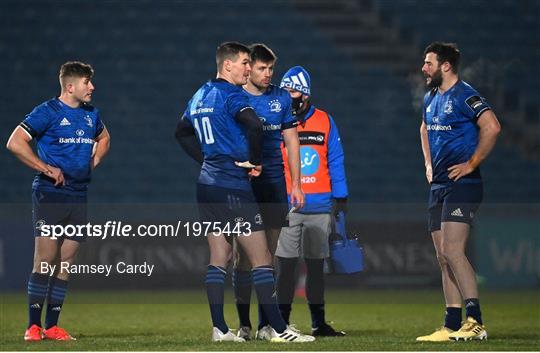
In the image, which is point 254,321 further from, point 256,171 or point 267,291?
point 256,171

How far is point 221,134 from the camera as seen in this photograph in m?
7.98

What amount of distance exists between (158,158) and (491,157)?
17.8ft

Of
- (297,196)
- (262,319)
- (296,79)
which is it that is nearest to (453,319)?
(262,319)

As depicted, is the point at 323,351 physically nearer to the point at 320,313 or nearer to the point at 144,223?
the point at 320,313

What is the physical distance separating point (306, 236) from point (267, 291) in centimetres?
117

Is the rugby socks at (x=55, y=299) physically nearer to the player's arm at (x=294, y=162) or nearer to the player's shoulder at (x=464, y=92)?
the player's arm at (x=294, y=162)

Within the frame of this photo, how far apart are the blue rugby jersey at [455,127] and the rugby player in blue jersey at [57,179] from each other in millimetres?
2558

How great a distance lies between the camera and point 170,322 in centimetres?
1075

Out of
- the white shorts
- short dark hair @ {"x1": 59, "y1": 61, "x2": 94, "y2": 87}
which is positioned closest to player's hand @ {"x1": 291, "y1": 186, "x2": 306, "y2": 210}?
the white shorts

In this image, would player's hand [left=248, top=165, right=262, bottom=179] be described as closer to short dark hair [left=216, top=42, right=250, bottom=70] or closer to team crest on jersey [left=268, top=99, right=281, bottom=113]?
team crest on jersey [left=268, top=99, right=281, bottom=113]

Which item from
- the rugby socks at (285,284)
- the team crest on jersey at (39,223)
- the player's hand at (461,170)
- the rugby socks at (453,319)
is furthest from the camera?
the rugby socks at (285,284)

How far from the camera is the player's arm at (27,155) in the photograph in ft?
27.8

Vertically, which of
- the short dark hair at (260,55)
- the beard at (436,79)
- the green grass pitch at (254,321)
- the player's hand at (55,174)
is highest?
the short dark hair at (260,55)

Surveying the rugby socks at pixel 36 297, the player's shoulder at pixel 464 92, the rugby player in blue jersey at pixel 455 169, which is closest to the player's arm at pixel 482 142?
the rugby player in blue jersey at pixel 455 169
